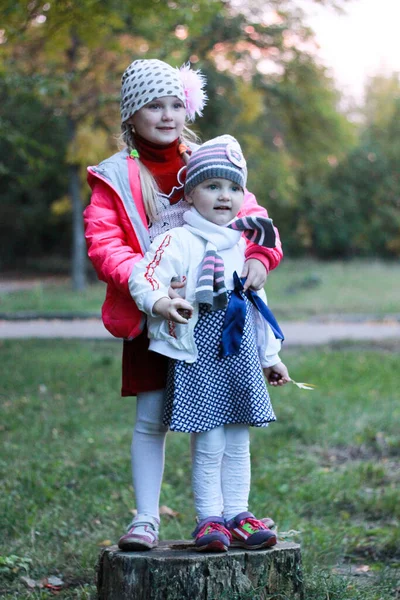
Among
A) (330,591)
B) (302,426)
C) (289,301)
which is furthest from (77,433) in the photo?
(289,301)

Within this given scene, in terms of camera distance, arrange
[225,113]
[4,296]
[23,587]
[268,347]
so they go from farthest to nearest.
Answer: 1. [225,113]
2. [4,296]
3. [23,587]
4. [268,347]

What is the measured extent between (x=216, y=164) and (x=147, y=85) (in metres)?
0.41

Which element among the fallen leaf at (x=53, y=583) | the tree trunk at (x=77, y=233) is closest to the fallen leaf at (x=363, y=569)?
the fallen leaf at (x=53, y=583)

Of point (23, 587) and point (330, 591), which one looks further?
point (23, 587)

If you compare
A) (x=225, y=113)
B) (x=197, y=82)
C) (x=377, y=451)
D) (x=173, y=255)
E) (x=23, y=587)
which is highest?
(x=225, y=113)

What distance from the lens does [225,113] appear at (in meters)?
21.8

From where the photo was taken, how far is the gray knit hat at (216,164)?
3135 mm

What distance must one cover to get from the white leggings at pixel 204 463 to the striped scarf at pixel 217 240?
0.47 m

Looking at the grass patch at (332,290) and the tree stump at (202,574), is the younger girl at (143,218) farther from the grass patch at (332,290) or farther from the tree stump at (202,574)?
the grass patch at (332,290)

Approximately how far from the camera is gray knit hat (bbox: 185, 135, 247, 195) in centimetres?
313

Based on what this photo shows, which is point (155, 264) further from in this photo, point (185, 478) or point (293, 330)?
point (293, 330)

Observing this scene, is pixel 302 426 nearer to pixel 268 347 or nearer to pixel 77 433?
pixel 77 433

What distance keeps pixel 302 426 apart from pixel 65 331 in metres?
7.40

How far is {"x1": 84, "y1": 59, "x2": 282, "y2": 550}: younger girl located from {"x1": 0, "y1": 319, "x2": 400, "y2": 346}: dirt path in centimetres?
868
